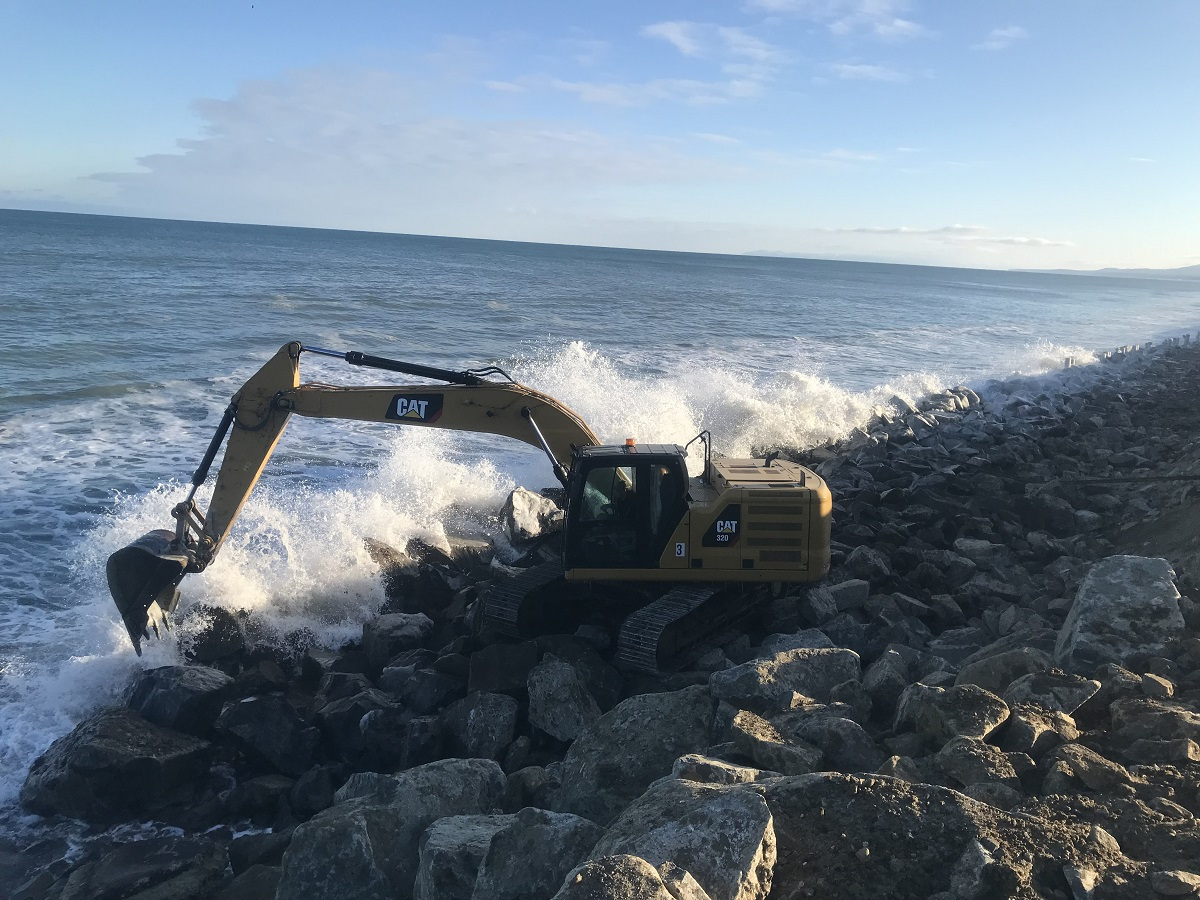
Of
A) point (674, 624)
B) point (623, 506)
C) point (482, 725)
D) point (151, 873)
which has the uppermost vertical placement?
point (623, 506)

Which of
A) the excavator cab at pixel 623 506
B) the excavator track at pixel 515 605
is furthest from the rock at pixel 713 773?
the excavator track at pixel 515 605

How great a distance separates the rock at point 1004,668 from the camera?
6.73 m

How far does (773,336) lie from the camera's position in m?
43.1

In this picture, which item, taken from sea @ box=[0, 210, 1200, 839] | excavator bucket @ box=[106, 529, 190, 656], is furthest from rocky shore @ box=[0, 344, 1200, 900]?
sea @ box=[0, 210, 1200, 839]

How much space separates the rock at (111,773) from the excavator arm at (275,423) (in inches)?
42.4

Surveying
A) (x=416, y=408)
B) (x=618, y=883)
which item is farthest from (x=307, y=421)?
(x=618, y=883)

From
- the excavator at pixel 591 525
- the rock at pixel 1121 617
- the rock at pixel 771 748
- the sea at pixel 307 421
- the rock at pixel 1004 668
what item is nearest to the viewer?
the rock at pixel 771 748

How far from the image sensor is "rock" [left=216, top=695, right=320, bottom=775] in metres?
8.01

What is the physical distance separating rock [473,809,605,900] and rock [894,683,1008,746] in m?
2.23

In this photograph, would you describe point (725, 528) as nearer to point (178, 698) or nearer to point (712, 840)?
point (712, 840)

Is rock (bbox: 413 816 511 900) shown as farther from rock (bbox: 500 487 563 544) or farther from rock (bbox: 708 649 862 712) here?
rock (bbox: 500 487 563 544)

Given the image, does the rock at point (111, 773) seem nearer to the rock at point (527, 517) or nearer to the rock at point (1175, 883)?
the rock at point (527, 517)

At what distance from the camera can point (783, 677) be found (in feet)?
22.4

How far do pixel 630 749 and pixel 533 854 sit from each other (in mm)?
1618
